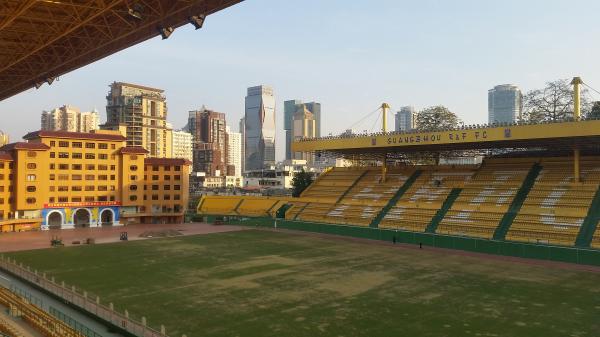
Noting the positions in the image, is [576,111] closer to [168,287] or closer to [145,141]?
[168,287]

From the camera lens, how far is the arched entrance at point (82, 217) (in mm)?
66175

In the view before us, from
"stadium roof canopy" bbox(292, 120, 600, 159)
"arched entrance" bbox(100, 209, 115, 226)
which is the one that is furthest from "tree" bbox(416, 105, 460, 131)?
"arched entrance" bbox(100, 209, 115, 226)

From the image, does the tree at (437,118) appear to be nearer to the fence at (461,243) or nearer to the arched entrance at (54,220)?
the fence at (461,243)

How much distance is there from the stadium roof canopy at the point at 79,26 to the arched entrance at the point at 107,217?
43.4 m

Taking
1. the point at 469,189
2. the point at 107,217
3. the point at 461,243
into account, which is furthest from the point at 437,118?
the point at 107,217

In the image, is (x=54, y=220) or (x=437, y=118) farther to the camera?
(x=437, y=118)

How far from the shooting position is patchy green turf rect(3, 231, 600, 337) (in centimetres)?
2159

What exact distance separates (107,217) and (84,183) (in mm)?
6298

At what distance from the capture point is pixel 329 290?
92.7 ft

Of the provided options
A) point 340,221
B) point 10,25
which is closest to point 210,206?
point 340,221

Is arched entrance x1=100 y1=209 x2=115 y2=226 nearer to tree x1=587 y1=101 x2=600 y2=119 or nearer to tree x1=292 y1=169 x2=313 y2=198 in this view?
tree x1=292 y1=169 x2=313 y2=198

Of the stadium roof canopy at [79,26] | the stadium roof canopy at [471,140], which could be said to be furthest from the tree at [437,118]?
the stadium roof canopy at [79,26]

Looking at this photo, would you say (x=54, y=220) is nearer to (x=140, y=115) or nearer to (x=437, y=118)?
(x=437, y=118)

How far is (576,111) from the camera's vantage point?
1753 inches
